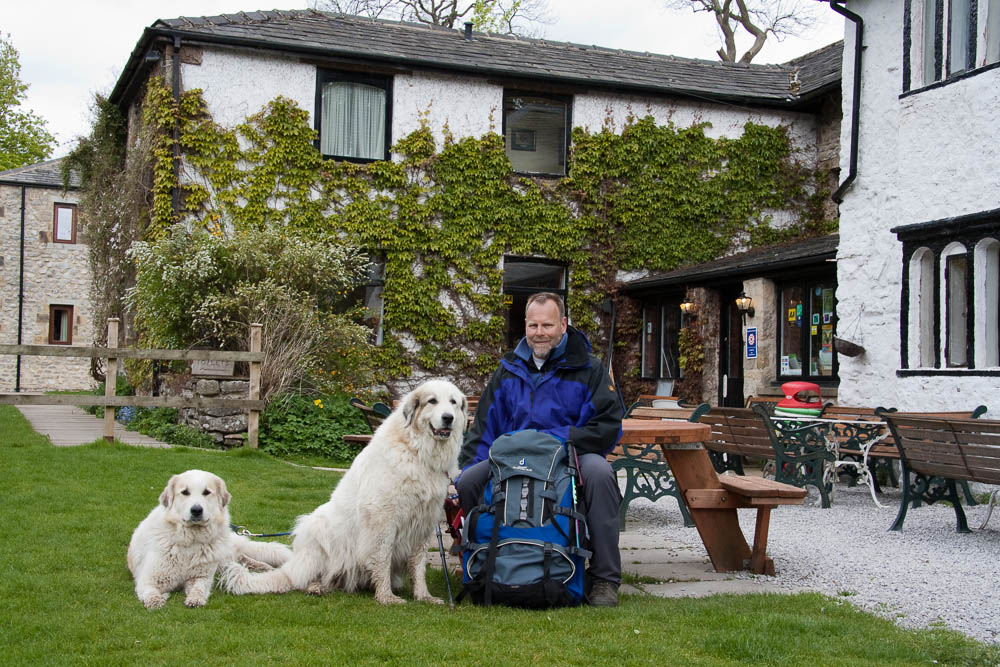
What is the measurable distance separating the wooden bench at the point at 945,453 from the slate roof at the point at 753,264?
6.36m

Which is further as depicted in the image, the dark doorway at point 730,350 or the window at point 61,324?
the window at point 61,324

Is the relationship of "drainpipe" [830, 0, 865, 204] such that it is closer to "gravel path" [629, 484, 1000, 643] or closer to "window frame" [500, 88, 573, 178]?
"gravel path" [629, 484, 1000, 643]

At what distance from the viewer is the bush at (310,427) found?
11.7m

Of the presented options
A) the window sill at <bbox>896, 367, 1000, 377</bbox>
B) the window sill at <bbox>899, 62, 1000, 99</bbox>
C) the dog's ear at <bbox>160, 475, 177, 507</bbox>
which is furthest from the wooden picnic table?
the window sill at <bbox>899, 62, 1000, 99</bbox>

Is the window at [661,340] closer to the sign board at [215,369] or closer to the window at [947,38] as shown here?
the window at [947,38]

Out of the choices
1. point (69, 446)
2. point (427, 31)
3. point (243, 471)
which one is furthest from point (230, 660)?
point (427, 31)

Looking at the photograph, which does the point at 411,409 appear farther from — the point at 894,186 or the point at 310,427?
the point at 894,186

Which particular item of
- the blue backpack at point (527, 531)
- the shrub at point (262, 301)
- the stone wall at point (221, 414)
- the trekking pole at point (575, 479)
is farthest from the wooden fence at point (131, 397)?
the trekking pole at point (575, 479)

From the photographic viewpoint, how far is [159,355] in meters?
11.2

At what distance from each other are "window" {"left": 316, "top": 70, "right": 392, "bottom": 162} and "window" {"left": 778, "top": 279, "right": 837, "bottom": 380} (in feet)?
25.2

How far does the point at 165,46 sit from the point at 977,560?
14.5 metres

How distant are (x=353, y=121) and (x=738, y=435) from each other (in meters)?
10.5

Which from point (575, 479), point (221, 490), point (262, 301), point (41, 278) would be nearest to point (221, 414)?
point (262, 301)

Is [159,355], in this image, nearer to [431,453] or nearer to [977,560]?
[431,453]
